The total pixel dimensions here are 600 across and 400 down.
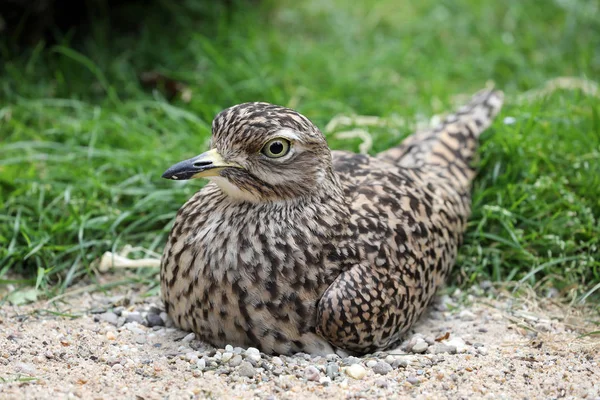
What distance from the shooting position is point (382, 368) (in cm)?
333

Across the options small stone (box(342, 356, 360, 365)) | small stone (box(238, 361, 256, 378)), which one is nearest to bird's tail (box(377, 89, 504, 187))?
small stone (box(342, 356, 360, 365))

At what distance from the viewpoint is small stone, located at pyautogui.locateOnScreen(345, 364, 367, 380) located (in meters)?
3.23

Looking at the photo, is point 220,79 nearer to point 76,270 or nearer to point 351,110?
point 351,110

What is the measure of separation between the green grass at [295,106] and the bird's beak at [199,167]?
122 cm

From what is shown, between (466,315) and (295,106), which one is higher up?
(295,106)

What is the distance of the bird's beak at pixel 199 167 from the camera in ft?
10.5

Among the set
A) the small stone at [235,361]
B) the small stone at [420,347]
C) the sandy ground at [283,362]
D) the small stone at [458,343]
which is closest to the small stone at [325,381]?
the sandy ground at [283,362]

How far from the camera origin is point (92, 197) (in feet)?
14.9

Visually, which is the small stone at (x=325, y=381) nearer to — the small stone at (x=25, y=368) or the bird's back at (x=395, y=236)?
the bird's back at (x=395, y=236)

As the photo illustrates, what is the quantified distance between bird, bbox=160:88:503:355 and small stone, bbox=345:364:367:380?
0.15 meters

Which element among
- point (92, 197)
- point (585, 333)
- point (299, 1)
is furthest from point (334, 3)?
point (585, 333)

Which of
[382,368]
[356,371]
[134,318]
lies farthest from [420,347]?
[134,318]

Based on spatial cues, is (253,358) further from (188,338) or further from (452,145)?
(452,145)

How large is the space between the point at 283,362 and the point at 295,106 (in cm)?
274
